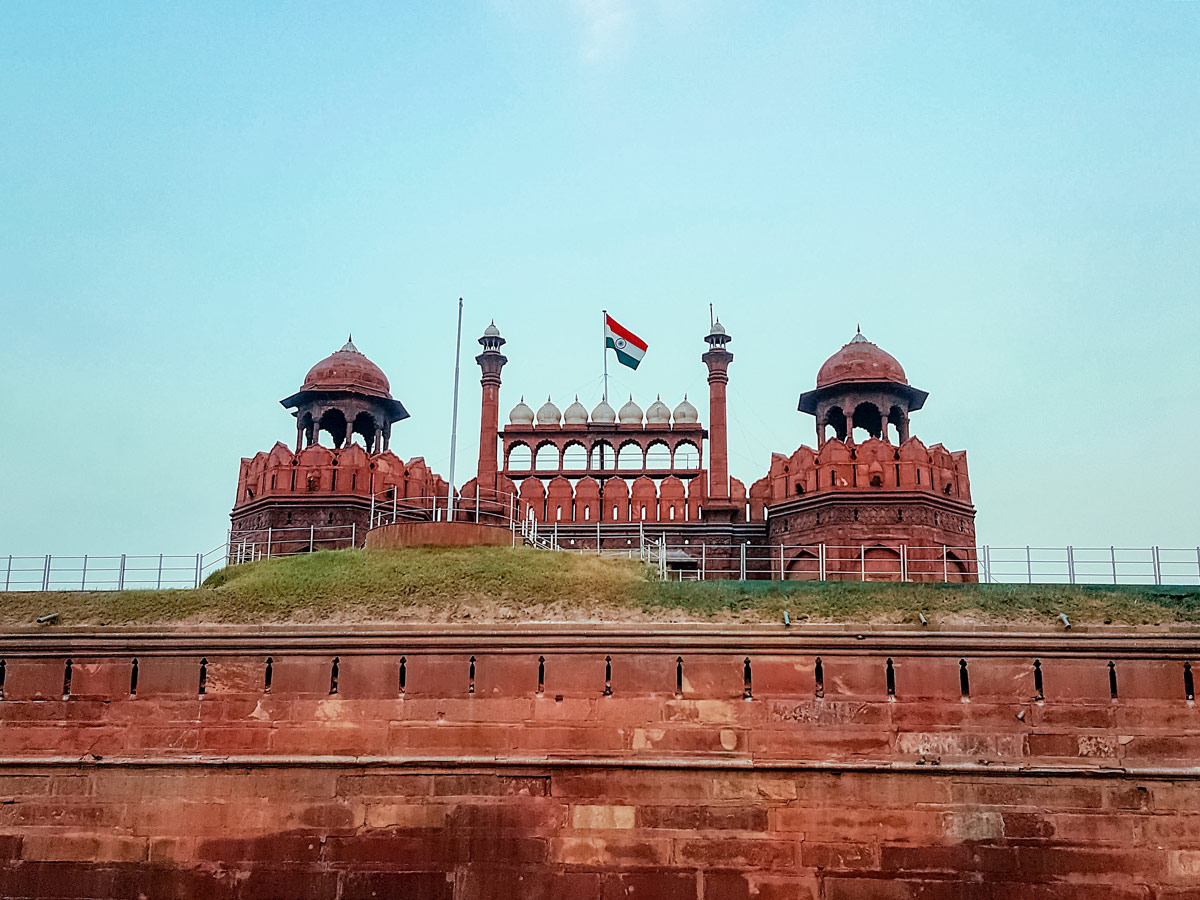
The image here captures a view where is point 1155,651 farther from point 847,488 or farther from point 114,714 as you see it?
point 114,714

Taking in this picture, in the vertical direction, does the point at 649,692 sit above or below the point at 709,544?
below

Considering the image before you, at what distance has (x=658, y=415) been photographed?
918 inches

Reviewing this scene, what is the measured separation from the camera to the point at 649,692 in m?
13.4

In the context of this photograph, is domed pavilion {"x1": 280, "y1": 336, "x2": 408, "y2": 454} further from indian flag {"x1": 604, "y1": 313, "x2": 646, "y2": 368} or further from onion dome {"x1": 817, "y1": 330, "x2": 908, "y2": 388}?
onion dome {"x1": 817, "y1": 330, "x2": 908, "y2": 388}

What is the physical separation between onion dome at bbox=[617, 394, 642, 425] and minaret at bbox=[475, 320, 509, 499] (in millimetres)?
2614

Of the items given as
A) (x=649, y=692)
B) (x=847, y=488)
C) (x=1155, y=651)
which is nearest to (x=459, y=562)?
(x=649, y=692)

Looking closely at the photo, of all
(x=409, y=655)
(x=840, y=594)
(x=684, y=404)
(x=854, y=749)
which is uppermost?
(x=684, y=404)

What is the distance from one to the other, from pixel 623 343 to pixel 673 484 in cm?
365

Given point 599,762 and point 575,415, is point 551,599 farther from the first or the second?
point 575,415

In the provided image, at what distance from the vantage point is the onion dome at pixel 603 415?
76.1ft

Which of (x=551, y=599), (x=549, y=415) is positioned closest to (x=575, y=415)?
(x=549, y=415)

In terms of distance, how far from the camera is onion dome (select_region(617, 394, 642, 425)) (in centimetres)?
2319

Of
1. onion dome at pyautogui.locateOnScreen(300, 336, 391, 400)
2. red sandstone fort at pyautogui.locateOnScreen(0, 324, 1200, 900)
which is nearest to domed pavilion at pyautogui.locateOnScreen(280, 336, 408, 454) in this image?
onion dome at pyautogui.locateOnScreen(300, 336, 391, 400)

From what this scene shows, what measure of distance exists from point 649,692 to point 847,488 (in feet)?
25.9
